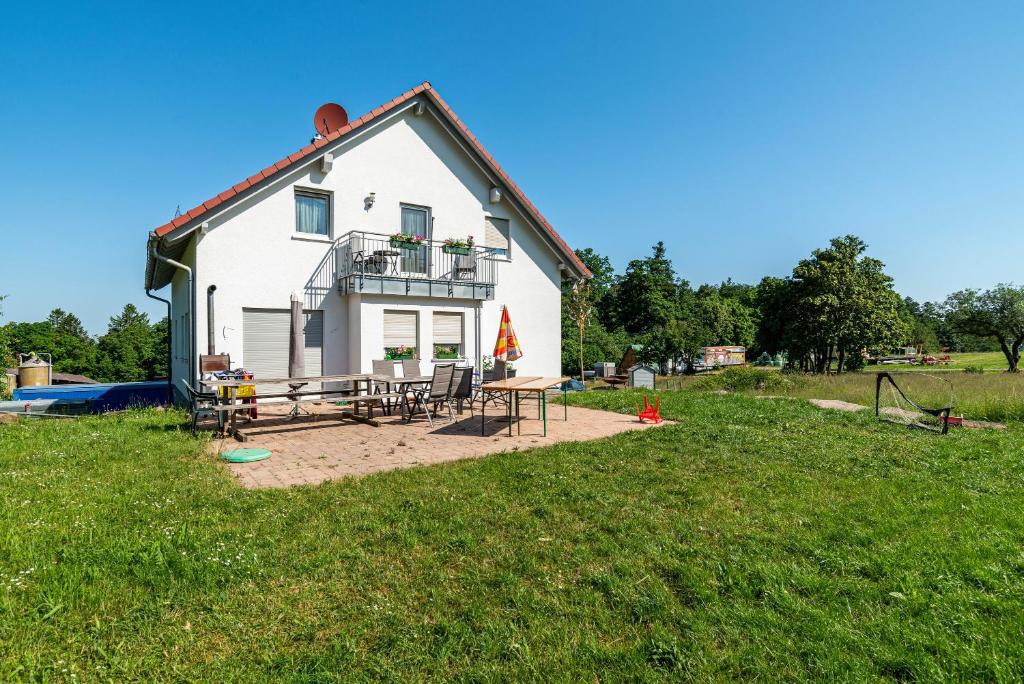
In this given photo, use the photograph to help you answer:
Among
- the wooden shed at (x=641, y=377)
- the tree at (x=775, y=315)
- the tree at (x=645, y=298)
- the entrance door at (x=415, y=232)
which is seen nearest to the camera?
the entrance door at (x=415, y=232)

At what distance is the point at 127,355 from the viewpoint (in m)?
Result: 31.0

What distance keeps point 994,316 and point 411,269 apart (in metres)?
34.3

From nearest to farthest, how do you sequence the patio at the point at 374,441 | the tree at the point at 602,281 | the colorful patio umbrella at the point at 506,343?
the patio at the point at 374,441 < the colorful patio umbrella at the point at 506,343 < the tree at the point at 602,281

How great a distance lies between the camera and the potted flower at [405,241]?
12.6m

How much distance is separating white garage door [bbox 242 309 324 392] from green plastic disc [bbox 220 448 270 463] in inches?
198

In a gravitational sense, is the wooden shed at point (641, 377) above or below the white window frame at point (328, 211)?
below

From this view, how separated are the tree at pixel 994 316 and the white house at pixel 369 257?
94.5ft

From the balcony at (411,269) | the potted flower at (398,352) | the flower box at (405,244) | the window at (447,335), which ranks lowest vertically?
the potted flower at (398,352)

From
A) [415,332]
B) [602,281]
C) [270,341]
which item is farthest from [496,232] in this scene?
[602,281]

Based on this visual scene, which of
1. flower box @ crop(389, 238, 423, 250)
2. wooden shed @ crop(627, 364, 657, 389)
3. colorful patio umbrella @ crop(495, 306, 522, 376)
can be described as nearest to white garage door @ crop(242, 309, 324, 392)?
flower box @ crop(389, 238, 423, 250)

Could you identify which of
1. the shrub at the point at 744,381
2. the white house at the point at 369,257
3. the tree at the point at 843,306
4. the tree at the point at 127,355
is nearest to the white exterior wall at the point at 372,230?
the white house at the point at 369,257

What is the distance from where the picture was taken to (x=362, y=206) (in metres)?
12.8

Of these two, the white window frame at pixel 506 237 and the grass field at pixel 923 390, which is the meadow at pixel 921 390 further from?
the white window frame at pixel 506 237

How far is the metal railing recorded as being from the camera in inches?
483
